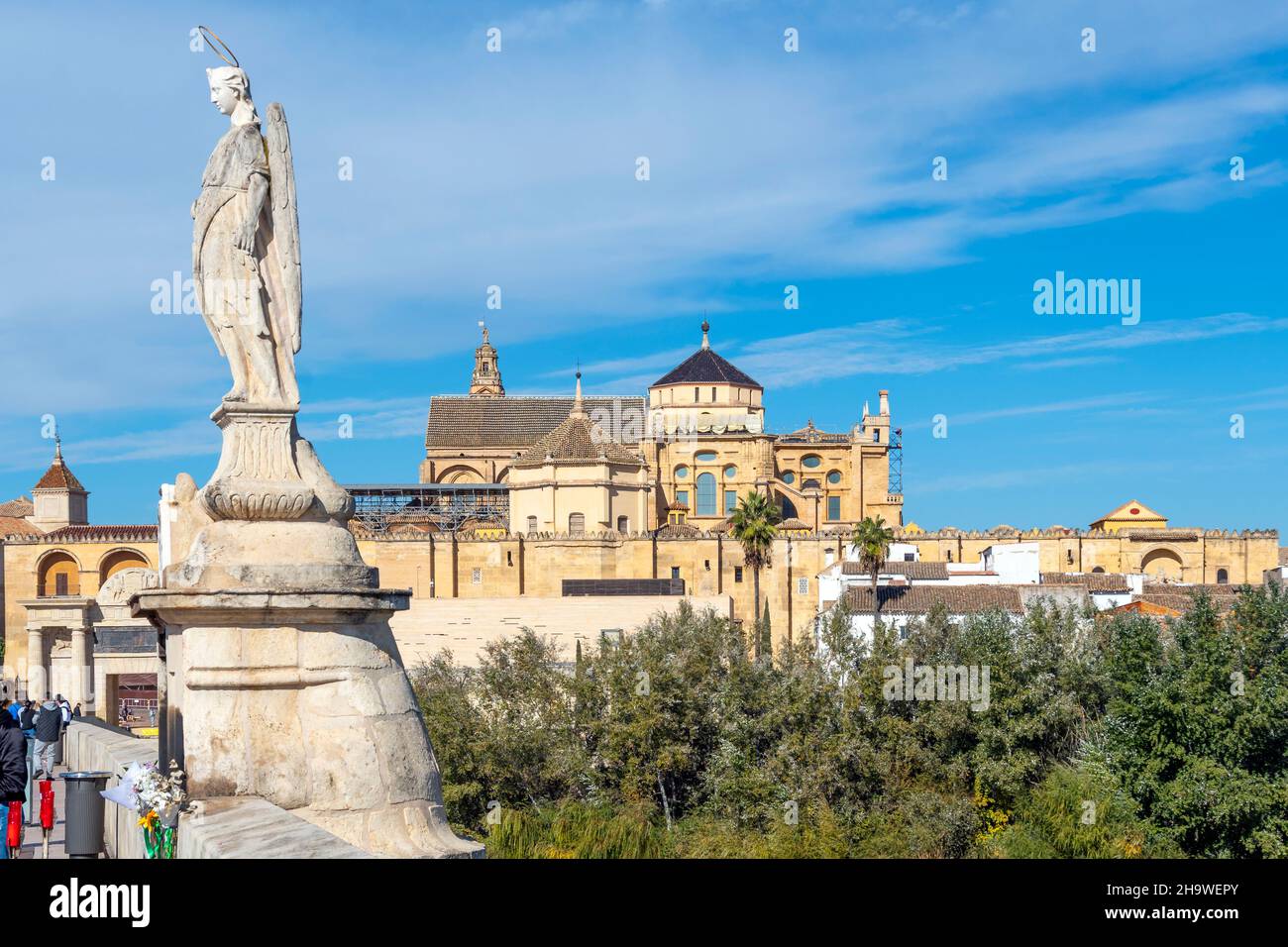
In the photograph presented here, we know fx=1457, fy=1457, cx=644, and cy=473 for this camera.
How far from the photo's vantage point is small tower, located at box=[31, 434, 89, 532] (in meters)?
79.8

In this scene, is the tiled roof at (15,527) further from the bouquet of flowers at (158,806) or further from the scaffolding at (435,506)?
the bouquet of flowers at (158,806)

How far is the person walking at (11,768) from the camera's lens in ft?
24.1

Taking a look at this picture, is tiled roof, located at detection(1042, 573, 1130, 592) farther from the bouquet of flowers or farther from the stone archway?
the bouquet of flowers

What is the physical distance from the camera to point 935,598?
45.0m

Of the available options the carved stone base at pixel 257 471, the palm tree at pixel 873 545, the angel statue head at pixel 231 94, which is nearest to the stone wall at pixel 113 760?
the carved stone base at pixel 257 471

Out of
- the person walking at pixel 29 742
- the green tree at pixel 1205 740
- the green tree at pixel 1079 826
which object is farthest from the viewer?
the green tree at pixel 1079 826

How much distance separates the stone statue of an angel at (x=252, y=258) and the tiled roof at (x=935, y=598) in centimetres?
3815

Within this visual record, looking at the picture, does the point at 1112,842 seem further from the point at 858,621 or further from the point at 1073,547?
the point at 1073,547

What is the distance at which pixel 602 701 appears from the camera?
3022 centimetres

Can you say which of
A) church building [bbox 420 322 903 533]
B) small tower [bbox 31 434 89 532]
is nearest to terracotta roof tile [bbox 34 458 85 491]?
small tower [bbox 31 434 89 532]

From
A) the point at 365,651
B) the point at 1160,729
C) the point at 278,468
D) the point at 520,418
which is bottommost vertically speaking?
the point at 1160,729

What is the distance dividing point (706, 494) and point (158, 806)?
228ft

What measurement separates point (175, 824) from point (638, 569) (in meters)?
60.1
